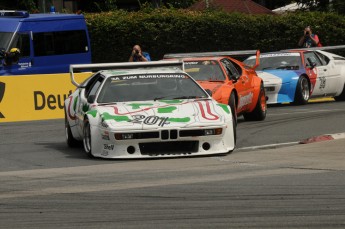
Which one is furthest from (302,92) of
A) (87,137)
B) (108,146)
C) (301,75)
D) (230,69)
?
(108,146)

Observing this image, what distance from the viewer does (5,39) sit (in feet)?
82.1

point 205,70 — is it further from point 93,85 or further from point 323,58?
point 323,58

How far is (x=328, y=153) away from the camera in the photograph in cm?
1390

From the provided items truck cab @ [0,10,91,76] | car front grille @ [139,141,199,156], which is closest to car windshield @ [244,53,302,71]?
truck cab @ [0,10,91,76]

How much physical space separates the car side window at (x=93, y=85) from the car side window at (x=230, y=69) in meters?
3.92

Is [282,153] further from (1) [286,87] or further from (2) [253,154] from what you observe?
Result: (1) [286,87]

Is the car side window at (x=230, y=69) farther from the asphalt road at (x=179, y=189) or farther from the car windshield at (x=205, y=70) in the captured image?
the asphalt road at (x=179, y=189)

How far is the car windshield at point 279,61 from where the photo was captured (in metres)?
25.3

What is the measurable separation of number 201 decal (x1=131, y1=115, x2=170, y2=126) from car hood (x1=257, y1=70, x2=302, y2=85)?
10707mm

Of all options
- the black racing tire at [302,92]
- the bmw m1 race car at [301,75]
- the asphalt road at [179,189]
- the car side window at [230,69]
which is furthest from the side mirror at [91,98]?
the black racing tire at [302,92]

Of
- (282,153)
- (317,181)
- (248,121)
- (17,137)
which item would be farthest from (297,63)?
(317,181)

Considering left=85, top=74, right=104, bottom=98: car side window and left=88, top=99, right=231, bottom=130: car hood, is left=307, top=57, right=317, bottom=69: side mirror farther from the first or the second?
left=88, top=99, right=231, bottom=130: car hood

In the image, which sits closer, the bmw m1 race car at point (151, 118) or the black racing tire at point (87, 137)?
the bmw m1 race car at point (151, 118)

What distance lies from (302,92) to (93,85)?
10192 mm
